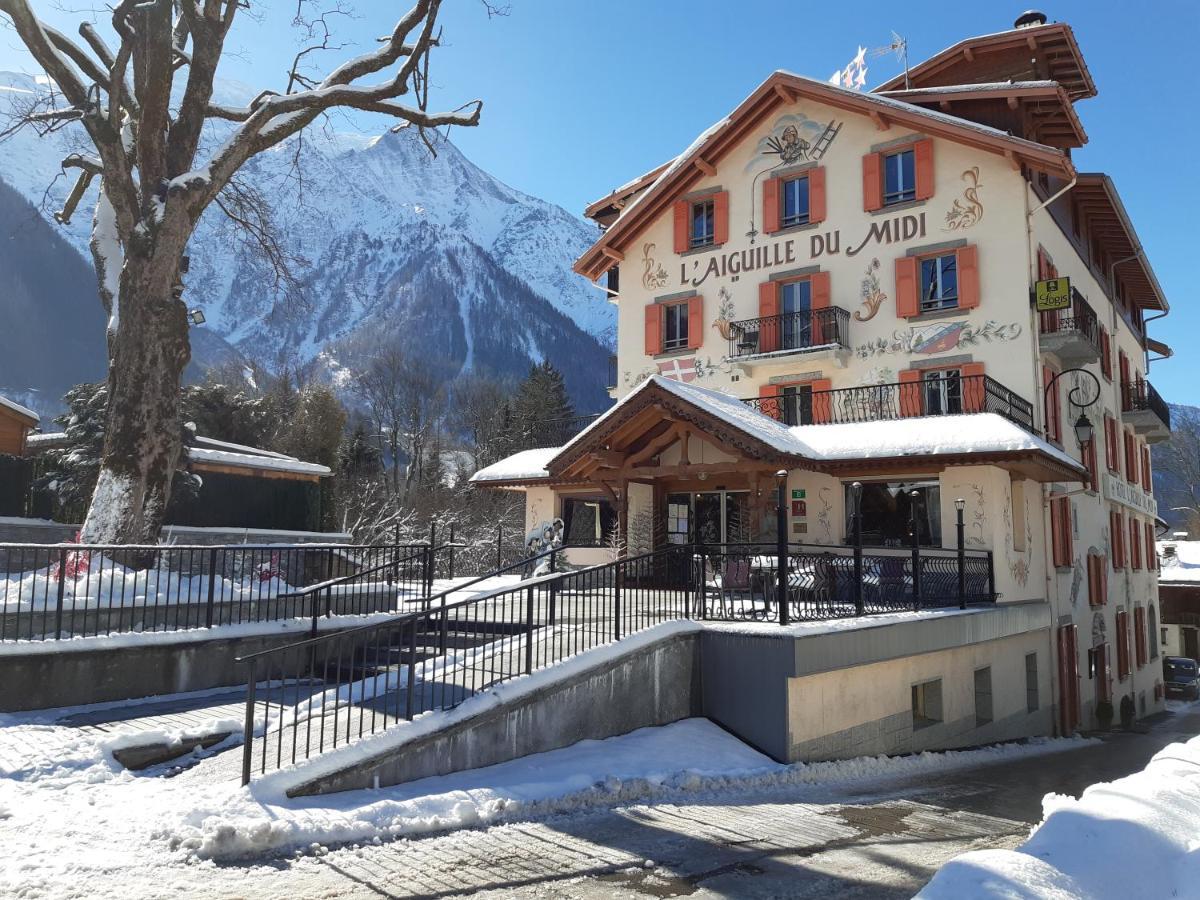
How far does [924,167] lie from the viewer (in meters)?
20.6

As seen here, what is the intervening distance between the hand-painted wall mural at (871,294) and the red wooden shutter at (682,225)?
5167 mm

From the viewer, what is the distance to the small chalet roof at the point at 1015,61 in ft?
71.7

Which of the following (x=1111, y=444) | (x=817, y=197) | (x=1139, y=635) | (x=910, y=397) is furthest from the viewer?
(x=1139, y=635)

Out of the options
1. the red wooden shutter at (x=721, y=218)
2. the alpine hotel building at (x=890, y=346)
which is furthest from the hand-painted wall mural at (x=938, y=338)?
the red wooden shutter at (x=721, y=218)

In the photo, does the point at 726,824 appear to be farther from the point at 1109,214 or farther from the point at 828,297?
the point at 1109,214

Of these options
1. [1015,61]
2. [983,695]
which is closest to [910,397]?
[983,695]

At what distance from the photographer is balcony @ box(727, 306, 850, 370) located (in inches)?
829

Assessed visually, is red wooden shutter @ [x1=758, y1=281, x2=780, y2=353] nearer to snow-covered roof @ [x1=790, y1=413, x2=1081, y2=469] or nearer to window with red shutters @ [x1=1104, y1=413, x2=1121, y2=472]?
snow-covered roof @ [x1=790, y1=413, x2=1081, y2=469]

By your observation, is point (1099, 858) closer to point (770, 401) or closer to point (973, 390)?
point (973, 390)

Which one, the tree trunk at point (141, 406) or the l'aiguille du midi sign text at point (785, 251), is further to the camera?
the l'aiguille du midi sign text at point (785, 251)

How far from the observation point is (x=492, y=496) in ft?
162

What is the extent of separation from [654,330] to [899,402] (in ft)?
23.4

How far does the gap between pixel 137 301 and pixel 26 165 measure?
640 ft

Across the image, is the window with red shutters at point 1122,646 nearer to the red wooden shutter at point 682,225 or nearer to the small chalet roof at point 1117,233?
the small chalet roof at point 1117,233
